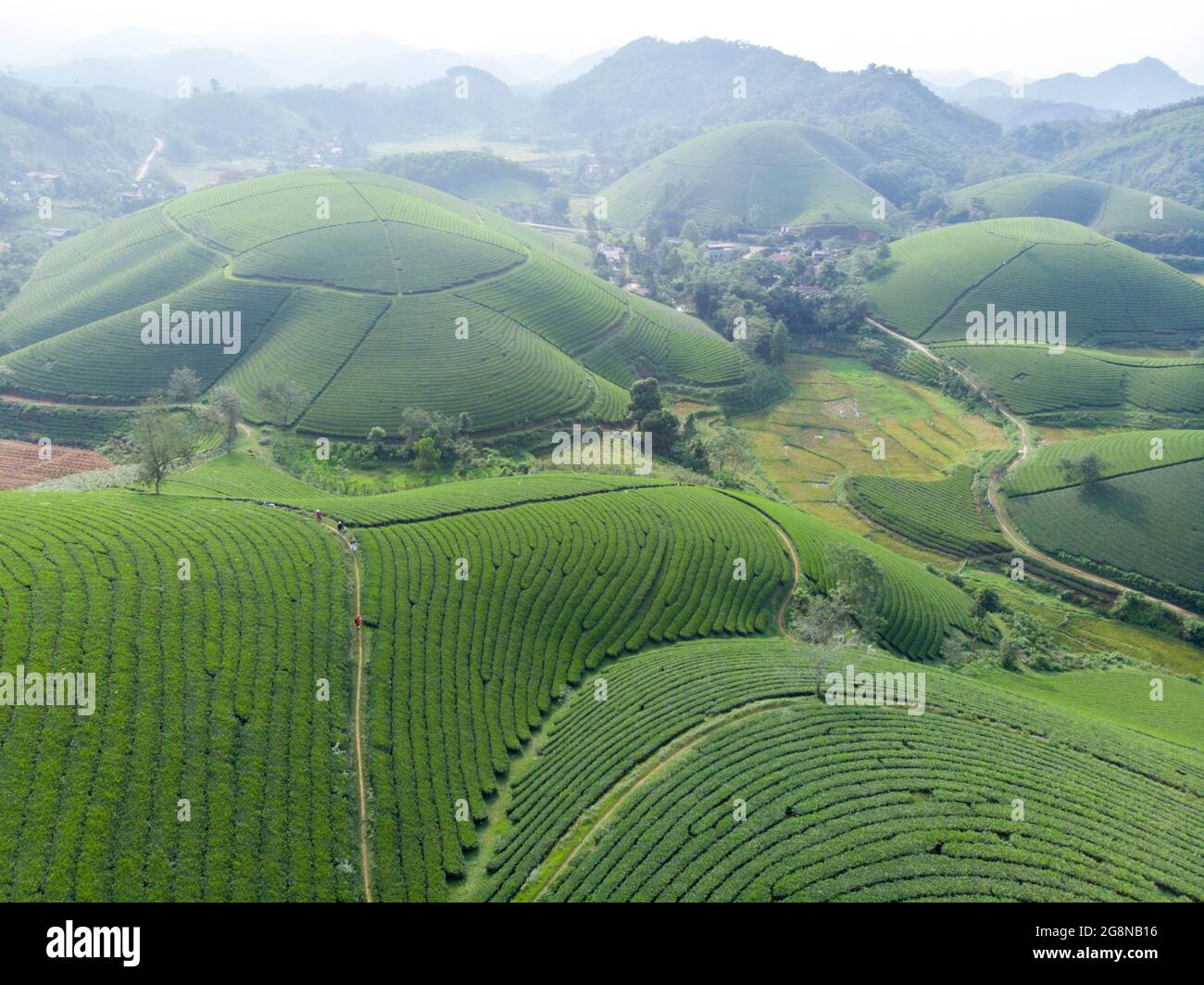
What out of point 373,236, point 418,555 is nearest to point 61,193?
point 373,236

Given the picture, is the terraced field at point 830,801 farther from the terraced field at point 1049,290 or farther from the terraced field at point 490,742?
the terraced field at point 1049,290

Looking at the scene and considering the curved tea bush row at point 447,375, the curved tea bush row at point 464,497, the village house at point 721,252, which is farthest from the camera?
the village house at point 721,252

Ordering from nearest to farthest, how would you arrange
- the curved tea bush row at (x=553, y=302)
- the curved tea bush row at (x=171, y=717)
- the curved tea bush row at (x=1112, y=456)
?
the curved tea bush row at (x=171, y=717), the curved tea bush row at (x=1112, y=456), the curved tea bush row at (x=553, y=302)

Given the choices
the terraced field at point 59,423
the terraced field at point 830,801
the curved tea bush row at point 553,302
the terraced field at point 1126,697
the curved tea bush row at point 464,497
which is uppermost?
the curved tea bush row at point 553,302

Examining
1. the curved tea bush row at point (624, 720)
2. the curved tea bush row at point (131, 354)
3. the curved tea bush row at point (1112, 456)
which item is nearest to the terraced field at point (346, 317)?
the curved tea bush row at point (131, 354)

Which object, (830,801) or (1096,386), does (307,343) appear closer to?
(830,801)
